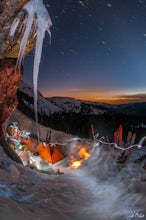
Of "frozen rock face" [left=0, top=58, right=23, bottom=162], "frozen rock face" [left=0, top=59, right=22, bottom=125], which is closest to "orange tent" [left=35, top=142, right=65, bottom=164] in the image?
"frozen rock face" [left=0, top=58, right=23, bottom=162]

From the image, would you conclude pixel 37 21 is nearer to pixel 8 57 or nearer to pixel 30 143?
pixel 8 57

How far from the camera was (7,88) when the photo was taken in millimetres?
13031

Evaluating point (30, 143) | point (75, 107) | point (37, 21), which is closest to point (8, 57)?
point (37, 21)

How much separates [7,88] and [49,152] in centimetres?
1184

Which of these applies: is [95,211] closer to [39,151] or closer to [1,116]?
[1,116]

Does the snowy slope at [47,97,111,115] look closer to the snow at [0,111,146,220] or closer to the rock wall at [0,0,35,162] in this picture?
the rock wall at [0,0,35,162]

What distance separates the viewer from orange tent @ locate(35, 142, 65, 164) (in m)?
23.3

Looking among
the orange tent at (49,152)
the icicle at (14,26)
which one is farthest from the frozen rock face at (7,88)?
the orange tent at (49,152)

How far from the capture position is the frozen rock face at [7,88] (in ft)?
39.7

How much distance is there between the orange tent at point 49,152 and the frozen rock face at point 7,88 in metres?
9.37

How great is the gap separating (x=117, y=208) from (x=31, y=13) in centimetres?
680

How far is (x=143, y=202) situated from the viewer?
6.83 meters

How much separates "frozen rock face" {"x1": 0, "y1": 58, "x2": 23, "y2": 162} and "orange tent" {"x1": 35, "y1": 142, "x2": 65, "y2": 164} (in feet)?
30.7

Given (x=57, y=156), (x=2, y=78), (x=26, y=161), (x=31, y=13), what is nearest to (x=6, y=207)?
(x=31, y=13)
